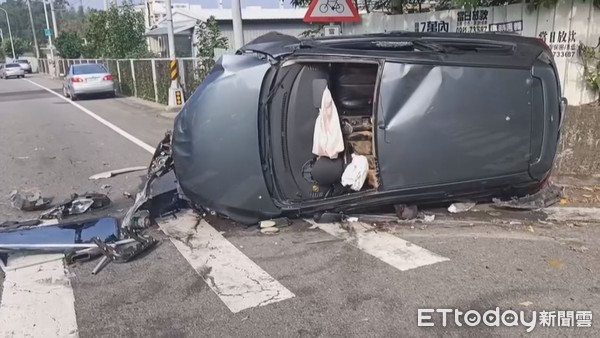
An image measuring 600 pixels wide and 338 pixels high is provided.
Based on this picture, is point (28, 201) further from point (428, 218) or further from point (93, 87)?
point (93, 87)

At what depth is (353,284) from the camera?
3707 mm

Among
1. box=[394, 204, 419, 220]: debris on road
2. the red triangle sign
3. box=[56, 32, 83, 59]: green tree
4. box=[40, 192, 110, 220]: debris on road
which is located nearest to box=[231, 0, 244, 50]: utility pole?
the red triangle sign

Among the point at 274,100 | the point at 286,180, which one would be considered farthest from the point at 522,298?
the point at 274,100

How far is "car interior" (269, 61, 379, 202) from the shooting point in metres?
4.58

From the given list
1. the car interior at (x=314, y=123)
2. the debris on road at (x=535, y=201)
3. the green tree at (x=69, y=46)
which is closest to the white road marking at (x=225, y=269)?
the car interior at (x=314, y=123)

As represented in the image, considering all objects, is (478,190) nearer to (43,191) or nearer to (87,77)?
(43,191)

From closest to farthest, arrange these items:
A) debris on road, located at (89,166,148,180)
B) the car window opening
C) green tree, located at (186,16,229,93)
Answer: debris on road, located at (89,166,148,180)
green tree, located at (186,16,229,93)
the car window opening

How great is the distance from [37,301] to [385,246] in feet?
8.88

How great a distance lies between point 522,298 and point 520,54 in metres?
2.20

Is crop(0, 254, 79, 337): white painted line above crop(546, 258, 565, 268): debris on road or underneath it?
underneath

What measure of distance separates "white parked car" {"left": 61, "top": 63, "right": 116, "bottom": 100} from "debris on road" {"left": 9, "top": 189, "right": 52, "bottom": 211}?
15.6m

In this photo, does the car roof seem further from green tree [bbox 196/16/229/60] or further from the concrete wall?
green tree [bbox 196/16/229/60]

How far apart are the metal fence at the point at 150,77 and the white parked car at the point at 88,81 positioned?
1.12 m

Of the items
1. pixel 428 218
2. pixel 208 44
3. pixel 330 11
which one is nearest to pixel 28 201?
pixel 428 218
